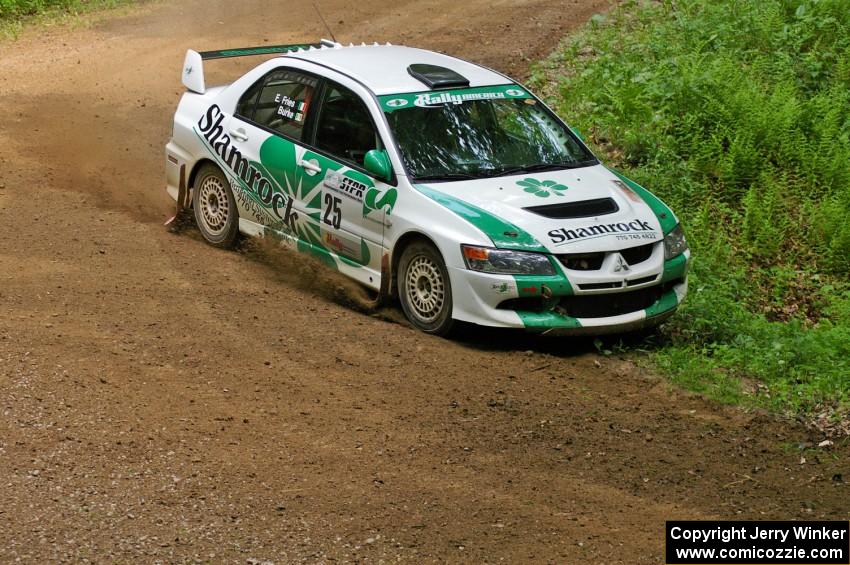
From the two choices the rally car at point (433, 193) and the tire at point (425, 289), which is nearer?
the rally car at point (433, 193)

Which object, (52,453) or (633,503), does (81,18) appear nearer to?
(52,453)

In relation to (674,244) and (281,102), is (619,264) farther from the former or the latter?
(281,102)

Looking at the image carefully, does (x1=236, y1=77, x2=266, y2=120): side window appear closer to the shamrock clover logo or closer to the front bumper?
the shamrock clover logo

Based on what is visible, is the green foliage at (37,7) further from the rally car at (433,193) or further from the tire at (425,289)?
the tire at (425,289)

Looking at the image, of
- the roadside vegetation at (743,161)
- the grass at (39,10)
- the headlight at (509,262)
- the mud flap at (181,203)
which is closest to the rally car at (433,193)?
the headlight at (509,262)

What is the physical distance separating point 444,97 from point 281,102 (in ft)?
4.59

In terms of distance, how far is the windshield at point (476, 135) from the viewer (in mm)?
8727

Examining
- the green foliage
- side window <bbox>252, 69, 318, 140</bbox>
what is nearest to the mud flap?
side window <bbox>252, 69, 318, 140</bbox>

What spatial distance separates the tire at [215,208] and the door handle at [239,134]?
38 centimetres

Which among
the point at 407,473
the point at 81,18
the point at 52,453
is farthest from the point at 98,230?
the point at 81,18

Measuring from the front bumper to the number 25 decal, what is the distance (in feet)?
4.30

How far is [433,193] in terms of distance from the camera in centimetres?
837

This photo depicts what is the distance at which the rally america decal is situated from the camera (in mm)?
8016

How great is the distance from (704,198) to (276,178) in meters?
4.51
